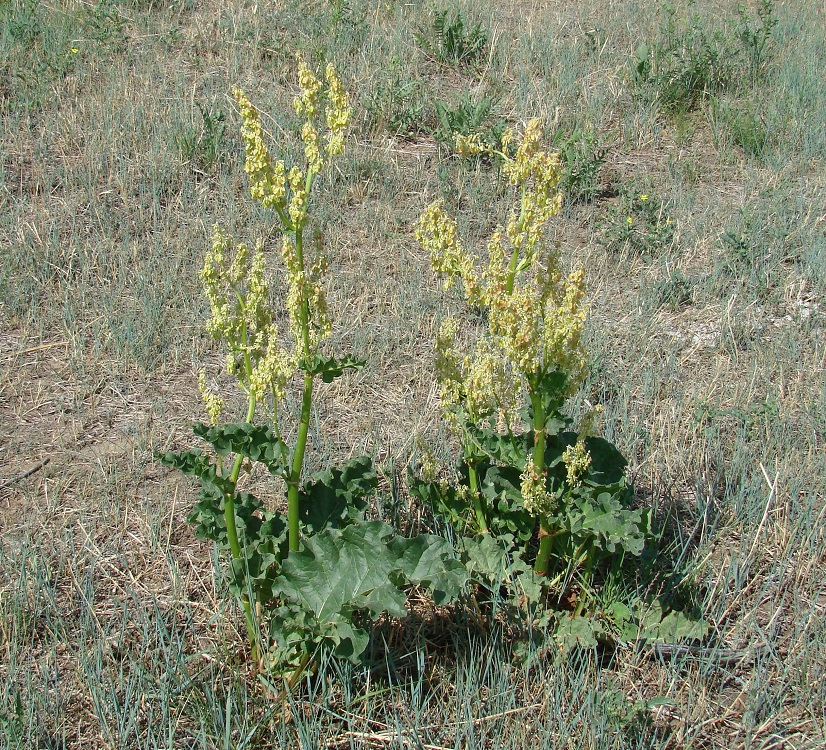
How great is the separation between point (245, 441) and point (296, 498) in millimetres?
267

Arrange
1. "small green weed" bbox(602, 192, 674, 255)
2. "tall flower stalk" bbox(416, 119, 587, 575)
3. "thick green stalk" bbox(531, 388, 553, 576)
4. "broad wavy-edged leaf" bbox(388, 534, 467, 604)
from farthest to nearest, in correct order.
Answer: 1. "small green weed" bbox(602, 192, 674, 255)
2. "thick green stalk" bbox(531, 388, 553, 576)
3. "tall flower stalk" bbox(416, 119, 587, 575)
4. "broad wavy-edged leaf" bbox(388, 534, 467, 604)

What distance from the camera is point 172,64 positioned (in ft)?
22.2

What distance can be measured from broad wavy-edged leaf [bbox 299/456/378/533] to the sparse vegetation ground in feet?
1.45

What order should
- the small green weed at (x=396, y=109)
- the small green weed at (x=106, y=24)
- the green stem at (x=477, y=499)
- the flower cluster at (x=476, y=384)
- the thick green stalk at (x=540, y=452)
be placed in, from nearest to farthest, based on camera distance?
1. the thick green stalk at (x=540, y=452)
2. the flower cluster at (x=476, y=384)
3. the green stem at (x=477, y=499)
4. the small green weed at (x=396, y=109)
5. the small green weed at (x=106, y=24)

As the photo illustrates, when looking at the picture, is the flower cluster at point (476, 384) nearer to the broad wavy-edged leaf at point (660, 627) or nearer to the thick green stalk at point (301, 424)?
the thick green stalk at point (301, 424)

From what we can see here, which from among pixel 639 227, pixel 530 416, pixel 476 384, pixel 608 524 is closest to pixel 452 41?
pixel 639 227

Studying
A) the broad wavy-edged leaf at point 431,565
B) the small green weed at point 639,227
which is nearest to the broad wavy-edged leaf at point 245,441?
the broad wavy-edged leaf at point 431,565

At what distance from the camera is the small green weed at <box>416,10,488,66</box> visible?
7207mm

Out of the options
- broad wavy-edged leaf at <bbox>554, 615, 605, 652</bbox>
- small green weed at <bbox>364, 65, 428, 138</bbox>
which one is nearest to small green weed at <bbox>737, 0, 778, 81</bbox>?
small green weed at <bbox>364, 65, 428, 138</bbox>

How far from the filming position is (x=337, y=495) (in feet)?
8.41

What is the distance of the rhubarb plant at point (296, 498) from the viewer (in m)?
2.24

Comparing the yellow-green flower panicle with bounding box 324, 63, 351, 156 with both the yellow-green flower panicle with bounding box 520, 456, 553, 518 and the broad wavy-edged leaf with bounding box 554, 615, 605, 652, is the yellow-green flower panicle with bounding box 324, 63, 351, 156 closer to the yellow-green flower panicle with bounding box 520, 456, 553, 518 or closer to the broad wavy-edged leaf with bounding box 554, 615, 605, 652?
the yellow-green flower panicle with bounding box 520, 456, 553, 518

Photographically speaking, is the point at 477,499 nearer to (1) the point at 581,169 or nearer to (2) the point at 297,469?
(2) the point at 297,469

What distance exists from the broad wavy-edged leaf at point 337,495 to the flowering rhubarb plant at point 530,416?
0.84 ft
